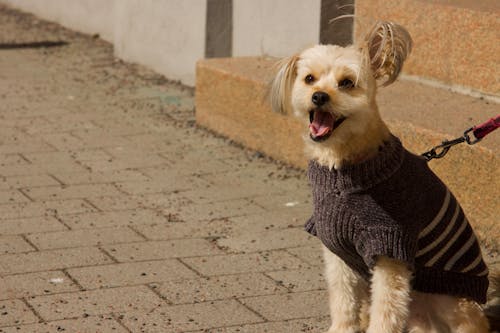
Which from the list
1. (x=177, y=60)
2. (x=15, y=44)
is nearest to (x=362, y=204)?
(x=177, y=60)

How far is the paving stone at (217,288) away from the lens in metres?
5.21

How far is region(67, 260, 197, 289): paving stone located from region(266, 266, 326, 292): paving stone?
17.1 inches

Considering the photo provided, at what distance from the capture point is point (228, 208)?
6.66 m

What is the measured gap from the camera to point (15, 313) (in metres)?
4.94

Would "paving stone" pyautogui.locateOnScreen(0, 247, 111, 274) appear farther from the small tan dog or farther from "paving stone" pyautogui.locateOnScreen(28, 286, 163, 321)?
the small tan dog

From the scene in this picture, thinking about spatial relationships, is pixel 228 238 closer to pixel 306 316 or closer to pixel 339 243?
pixel 306 316

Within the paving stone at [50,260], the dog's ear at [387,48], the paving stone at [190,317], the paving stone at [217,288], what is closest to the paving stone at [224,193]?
the paving stone at [50,260]

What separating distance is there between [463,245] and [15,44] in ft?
27.9

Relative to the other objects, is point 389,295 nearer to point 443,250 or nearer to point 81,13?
point 443,250

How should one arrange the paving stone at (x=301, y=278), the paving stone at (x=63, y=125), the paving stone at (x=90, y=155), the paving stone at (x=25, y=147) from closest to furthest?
the paving stone at (x=301, y=278)
the paving stone at (x=90, y=155)
the paving stone at (x=25, y=147)
the paving stone at (x=63, y=125)

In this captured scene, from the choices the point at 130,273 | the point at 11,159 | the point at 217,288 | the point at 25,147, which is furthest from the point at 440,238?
the point at 25,147

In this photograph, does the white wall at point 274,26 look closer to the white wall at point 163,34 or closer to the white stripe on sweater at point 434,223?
the white wall at point 163,34

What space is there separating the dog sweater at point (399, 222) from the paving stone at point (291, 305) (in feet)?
2.22

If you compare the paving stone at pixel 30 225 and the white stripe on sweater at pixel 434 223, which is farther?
the paving stone at pixel 30 225
